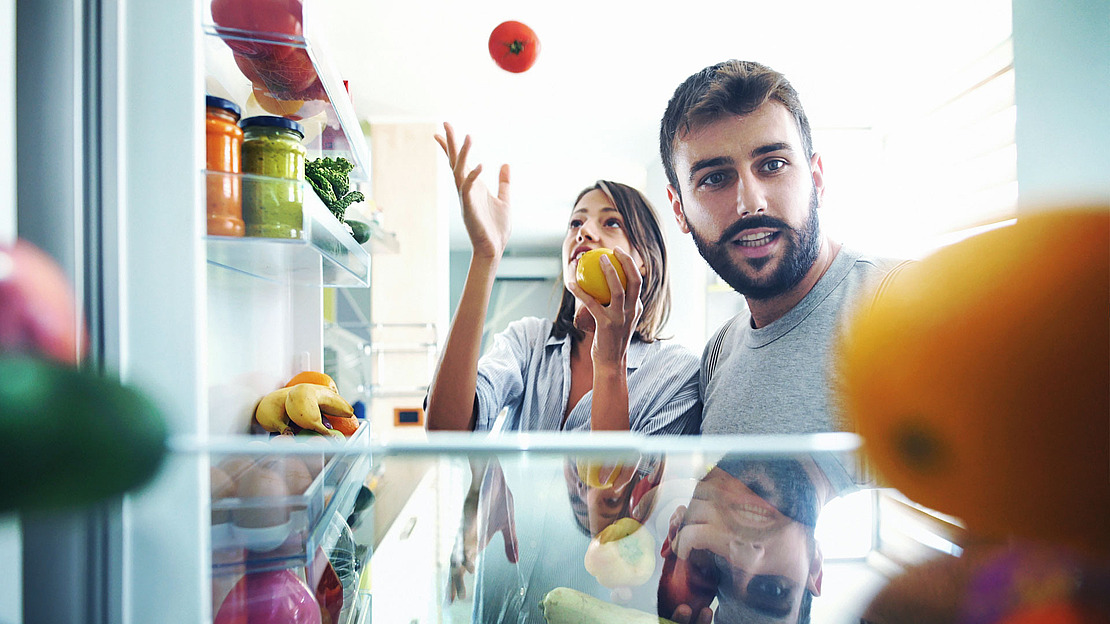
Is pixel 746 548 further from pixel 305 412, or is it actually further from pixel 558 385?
pixel 558 385

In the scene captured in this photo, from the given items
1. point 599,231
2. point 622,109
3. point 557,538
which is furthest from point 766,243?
point 622,109

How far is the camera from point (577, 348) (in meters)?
0.87

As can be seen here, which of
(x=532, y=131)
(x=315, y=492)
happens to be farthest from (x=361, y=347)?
(x=315, y=492)

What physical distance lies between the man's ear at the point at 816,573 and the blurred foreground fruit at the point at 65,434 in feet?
0.71

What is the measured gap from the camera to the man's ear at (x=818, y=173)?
1.99ft

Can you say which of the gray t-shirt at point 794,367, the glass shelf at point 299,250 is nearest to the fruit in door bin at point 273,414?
the glass shelf at point 299,250

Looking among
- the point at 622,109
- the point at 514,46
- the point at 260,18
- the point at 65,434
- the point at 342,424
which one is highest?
the point at 622,109

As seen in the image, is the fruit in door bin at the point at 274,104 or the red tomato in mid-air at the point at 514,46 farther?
the red tomato in mid-air at the point at 514,46

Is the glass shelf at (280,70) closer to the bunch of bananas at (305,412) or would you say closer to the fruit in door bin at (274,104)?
the fruit in door bin at (274,104)

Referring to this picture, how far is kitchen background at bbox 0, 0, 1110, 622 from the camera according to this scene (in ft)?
0.70

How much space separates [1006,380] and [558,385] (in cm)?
73

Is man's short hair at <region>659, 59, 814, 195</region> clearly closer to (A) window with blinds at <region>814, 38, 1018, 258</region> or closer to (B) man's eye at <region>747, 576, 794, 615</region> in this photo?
(A) window with blinds at <region>814, 38, 1018, 258</region>

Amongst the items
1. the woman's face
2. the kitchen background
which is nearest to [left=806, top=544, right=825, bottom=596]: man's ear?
the kitchen background

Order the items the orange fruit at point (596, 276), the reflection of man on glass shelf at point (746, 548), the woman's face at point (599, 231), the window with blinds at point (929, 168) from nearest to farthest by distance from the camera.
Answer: the reflection of man on glass shelf at point (746, 548)
the orange fruit at point (596, 276)
the woman's face at point (599, 231)
the window with blinds at point (929, 168)
